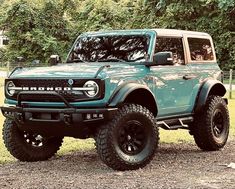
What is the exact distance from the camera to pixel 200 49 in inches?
378

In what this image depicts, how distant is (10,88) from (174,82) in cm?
236

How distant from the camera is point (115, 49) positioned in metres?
8.48

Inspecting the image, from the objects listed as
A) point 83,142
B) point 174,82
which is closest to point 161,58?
point 174,82

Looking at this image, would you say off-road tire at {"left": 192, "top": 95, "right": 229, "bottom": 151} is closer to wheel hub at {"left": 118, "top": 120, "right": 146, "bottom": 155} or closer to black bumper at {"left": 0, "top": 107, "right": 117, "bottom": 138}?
wheel hub at {"left": 118, "top": 120, "right": 146, "bottom": 155}

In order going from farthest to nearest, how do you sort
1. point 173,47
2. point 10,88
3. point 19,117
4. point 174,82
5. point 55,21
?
point 55,21
point 173,47
point 174,82
point 10,88
point 19,117

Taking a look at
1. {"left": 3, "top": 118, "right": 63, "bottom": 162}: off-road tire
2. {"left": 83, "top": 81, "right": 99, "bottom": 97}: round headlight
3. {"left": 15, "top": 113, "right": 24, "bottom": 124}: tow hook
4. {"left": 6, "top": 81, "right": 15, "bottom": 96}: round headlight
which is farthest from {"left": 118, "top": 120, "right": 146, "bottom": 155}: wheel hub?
{"left": 6, "top": 81, "right": 15, "bottom": 96}: round headlight

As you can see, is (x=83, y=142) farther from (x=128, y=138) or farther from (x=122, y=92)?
(x=122, y=92)

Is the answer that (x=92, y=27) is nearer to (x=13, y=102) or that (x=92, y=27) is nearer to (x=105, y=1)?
(x=105, y=1)

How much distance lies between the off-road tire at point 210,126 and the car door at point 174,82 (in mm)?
387

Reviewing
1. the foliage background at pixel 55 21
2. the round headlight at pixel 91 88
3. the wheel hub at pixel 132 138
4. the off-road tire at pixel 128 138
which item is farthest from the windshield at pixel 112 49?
the foliage background at pixel 55 21

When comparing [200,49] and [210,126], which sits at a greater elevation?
[200,49]

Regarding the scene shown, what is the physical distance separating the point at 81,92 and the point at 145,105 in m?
1.20

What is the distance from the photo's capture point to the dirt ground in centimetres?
646

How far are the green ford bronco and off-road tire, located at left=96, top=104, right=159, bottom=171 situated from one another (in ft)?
0.04
